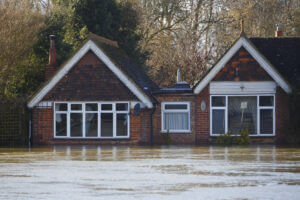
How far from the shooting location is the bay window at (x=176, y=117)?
94.9 ft

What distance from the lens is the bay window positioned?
94.9ft

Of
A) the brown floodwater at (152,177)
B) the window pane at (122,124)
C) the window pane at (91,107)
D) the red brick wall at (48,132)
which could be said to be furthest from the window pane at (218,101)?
the brown floodwater at (152,177)

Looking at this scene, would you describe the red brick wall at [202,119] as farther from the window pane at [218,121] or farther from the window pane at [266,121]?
the window pane at [266,121]

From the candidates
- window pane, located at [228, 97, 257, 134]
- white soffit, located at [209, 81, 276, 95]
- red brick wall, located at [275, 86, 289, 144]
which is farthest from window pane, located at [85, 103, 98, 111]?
red brick wall, located at [275, 86, 289, 144]

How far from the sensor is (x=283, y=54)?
3064 centimetres

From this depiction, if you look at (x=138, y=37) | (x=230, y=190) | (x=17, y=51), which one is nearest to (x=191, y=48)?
(x=138, y=37)

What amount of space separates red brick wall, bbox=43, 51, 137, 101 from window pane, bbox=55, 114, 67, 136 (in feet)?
2.63

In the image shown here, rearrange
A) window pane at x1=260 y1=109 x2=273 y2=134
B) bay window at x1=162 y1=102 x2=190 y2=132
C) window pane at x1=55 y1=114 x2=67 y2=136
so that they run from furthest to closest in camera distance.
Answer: bay window at x1=162 y1=102 x2=190 y2=132
window pane at x1=55 y1=114 x2=67 y2=136
window pane at x1=260 y1=109 x2=273 y2=134

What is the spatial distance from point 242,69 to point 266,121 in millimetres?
2592

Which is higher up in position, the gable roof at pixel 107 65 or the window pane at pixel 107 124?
the gable roof at pixel 107 65

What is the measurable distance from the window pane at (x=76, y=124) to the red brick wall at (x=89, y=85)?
0.77 meters

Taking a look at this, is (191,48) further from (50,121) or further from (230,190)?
(230,190)

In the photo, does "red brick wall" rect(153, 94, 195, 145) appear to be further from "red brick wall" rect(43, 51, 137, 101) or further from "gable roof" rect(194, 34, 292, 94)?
"red brick wall" rect(43, 51, 137, 101)

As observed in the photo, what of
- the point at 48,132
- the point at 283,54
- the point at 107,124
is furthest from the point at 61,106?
the point at 283,54
